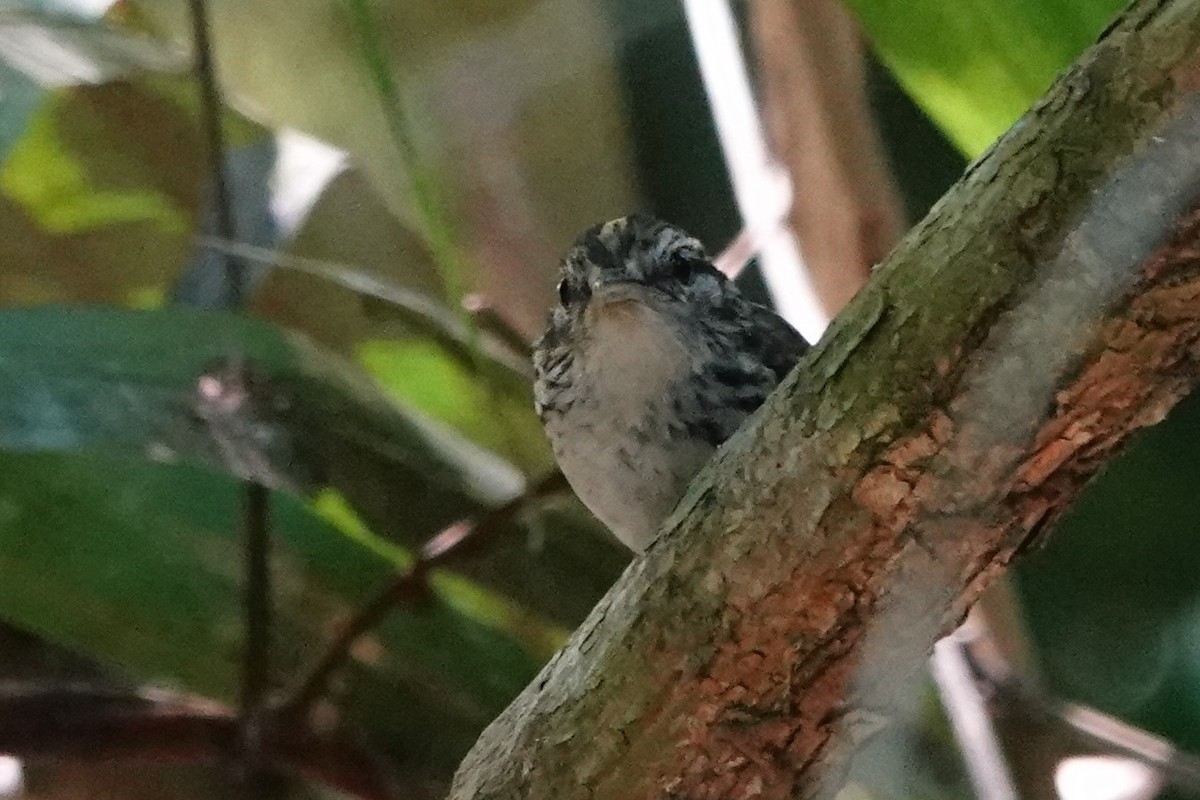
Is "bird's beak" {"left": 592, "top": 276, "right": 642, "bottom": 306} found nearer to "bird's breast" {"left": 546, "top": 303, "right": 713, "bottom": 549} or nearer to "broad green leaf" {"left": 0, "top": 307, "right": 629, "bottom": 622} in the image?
"bird's breast" {"left": 546, "top": 303, "right": 713, "bottom": 549}

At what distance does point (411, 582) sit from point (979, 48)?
756 mm

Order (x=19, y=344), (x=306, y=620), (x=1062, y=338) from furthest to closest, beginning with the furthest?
1. (x=306, y=620)
2. (x=19, y=344)
3. (x=1062, y=338)

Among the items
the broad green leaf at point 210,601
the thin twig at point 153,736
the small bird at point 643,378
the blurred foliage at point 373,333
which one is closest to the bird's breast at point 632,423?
the small bird at point 643,378

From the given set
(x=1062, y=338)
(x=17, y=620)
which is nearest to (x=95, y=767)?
(x=17, y=620)

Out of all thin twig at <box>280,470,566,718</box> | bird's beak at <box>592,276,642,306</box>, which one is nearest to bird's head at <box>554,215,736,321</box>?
bird's beak at <box>592,276,642,306</box>

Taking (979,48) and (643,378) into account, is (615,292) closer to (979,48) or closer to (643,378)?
(643,378)

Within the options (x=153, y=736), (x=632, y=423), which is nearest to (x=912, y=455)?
(x=632, y=423)

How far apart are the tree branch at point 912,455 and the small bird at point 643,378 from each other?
0.98 feet

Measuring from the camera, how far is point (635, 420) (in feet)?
3.73

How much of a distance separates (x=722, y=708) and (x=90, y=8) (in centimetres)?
120

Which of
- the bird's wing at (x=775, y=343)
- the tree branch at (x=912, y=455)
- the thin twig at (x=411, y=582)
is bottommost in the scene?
the tree branch at (x=912, y=455)

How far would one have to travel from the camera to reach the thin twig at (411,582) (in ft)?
4.69

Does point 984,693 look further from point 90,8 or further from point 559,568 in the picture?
point 90,8

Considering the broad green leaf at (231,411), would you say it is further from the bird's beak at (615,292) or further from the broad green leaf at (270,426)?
the bird's beak at (615,292)
